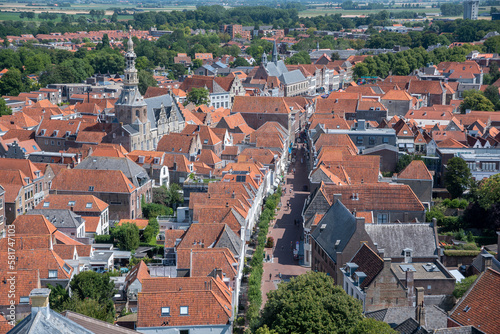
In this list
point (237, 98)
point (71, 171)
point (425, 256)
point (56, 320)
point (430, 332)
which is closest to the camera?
point (56, 320)

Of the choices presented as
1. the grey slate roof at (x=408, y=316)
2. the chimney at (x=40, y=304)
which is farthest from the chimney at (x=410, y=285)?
the chimney at (x=40, y=304)

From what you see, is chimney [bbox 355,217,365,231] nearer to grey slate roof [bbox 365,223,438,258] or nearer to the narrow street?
grey slate roof [bbox 365,223,438,258]

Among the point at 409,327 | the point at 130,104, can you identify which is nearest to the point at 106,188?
the point at 130,104

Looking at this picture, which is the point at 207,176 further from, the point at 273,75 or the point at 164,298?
the point at 273,75

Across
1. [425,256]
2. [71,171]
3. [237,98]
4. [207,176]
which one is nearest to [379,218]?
[425,256]

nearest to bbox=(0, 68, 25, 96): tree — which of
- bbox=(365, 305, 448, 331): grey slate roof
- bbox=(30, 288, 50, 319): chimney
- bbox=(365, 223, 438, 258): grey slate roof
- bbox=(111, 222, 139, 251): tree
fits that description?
bbox=(111, 222, 139, 251): tree

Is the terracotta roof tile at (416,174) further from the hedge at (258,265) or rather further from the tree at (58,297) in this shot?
the tree at (58,297)
